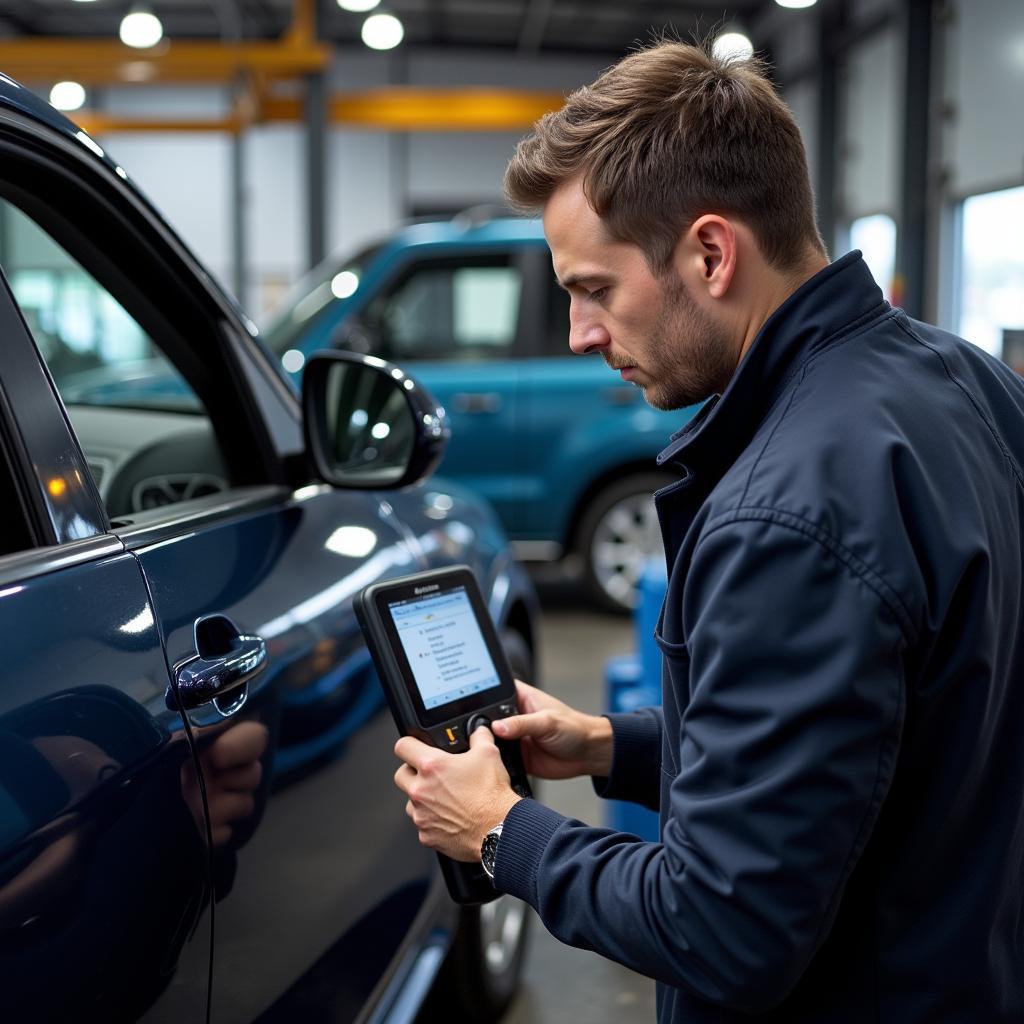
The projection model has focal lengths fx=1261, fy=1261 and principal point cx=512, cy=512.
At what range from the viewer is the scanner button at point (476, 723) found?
4.92 feet

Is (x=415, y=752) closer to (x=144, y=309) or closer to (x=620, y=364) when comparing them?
(x=620, y=364)

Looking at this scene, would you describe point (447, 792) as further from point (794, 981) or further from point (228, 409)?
point (228, 409)

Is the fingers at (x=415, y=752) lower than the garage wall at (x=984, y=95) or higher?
lower

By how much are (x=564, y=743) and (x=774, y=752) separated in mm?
673

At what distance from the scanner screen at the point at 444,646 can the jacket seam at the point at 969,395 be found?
677 millimetres

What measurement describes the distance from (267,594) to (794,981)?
83 cm

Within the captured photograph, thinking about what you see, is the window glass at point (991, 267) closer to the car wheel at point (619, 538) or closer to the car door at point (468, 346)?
the car wheel at point (619, 538)

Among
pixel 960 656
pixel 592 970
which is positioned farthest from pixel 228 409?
pixel 592 970

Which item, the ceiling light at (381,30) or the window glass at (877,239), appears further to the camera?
the window glass at (877,239)

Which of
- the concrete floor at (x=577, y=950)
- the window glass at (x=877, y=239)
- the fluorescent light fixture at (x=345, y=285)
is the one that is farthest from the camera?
the window glass at (x=877, y=239)

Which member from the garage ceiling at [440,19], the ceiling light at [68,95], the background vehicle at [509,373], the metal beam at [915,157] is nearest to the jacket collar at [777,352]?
the background vehicle at [509,373]

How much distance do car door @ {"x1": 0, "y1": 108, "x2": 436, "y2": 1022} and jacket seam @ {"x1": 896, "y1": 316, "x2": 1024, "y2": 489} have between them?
793mm

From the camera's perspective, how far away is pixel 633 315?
4.03ft

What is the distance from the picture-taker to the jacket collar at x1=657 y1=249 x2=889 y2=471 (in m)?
1.14
